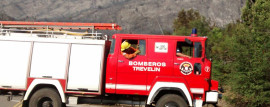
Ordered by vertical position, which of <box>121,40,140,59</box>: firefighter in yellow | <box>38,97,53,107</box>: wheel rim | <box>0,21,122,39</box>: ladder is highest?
<box>0,21,122,39</box>: ladder

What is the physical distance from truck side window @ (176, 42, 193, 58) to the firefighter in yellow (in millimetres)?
1174

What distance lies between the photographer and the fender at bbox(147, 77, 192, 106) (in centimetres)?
846

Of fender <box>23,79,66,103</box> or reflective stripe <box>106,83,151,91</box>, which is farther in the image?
fender <box>23,79,66,103</box>

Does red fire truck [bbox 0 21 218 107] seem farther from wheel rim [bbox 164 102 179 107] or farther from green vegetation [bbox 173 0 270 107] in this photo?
green vegetation [bbox 173 0 270 107]

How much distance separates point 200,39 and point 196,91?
1.51m

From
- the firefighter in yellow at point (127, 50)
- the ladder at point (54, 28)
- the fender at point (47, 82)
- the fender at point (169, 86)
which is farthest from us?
the ladder at point (54, 28)

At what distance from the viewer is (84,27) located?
9.59m

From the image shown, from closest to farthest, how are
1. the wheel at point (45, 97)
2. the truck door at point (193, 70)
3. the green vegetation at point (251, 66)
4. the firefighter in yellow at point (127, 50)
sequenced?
the truck door at point (193, 70), the firefighter in yellow at point (127, 50), the wheel at point (45, 97), the green vegetation at point (251, 66)

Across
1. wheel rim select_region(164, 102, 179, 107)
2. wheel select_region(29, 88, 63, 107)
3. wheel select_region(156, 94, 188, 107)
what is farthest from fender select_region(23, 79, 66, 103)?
wheel rim select_region(164, 102, 179, 107)

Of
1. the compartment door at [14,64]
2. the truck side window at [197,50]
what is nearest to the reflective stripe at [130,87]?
the truck side window at [197,50]

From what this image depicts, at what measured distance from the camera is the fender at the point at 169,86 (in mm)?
8461

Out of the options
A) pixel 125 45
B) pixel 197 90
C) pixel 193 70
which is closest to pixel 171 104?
pixel 197 90

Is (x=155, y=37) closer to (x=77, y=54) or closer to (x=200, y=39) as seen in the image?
(x=200, y=39)

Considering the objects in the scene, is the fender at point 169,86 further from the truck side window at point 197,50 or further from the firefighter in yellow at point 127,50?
the firefighter in yellow at point 127,50
